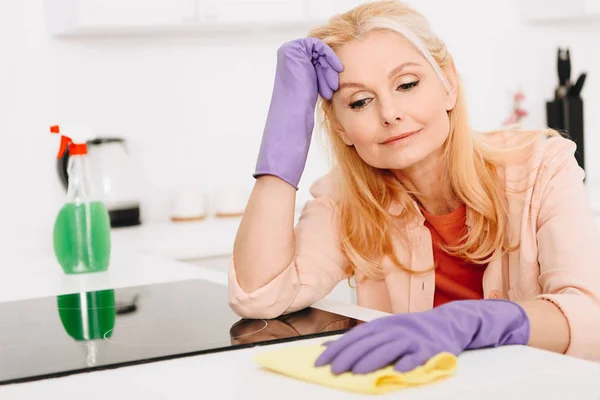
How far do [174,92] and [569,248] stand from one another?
6.57 feet

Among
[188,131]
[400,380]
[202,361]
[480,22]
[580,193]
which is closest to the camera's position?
[400,380]

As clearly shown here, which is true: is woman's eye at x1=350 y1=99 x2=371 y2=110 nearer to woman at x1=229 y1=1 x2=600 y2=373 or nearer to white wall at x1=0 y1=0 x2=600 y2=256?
woman at x1=229 y1=1 x2=600 y2=373

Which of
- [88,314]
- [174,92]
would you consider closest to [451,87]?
[88,314]

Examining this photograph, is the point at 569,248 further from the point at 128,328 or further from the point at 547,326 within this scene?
the point at 128,328

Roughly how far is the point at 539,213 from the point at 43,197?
1920 mm

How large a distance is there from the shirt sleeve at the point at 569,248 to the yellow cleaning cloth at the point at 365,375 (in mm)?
466

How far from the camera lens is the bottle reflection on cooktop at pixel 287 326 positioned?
1198mm

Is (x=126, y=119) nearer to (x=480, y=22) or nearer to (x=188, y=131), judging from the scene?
(x=188, y=131)

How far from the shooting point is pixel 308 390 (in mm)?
888

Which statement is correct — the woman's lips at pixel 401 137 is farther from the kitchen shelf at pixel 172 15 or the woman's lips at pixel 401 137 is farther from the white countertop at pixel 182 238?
the kitchen shelf at pixel 172 15

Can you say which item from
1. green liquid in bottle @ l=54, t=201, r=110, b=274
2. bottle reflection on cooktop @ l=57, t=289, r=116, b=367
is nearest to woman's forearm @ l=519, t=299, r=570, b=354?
bottle reflection on cooktop @ l=57, t=289, r=116, b=367

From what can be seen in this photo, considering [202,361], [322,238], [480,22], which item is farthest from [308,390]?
[480,22]

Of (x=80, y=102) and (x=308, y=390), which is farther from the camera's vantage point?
(x=80, y=102)

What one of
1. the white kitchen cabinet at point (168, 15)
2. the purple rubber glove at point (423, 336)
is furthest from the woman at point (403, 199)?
the white kitchen cabinet at point (168, 15)
